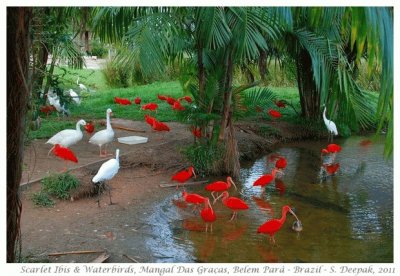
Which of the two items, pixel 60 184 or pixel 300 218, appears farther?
pixel 60 184

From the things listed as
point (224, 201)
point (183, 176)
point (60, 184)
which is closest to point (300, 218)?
point (224, 201)

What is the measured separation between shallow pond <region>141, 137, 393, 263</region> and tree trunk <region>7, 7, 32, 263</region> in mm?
1993

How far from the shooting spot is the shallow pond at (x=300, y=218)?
225 inches

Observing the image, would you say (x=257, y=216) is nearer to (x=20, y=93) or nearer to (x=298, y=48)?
(x=298, y=48)

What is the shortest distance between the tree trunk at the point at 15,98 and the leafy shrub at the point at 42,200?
2873 mm

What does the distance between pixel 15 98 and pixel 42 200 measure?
340 centimetres

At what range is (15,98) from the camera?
Answer: 3.64m

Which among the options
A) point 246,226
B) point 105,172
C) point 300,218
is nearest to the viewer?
point 246,226

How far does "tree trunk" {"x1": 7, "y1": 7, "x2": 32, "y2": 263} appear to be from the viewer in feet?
11.5

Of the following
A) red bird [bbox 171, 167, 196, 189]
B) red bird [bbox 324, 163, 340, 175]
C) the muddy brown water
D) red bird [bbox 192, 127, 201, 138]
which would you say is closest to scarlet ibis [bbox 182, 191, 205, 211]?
the muddy brown water

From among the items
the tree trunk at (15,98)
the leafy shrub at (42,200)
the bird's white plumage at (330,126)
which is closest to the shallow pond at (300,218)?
the leafy shrub at (42,200)

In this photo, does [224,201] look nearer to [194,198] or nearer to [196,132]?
[194,198]

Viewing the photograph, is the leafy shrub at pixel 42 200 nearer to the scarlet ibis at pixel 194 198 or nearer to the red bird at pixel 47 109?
the scarlet ibis at pixel 194 198
